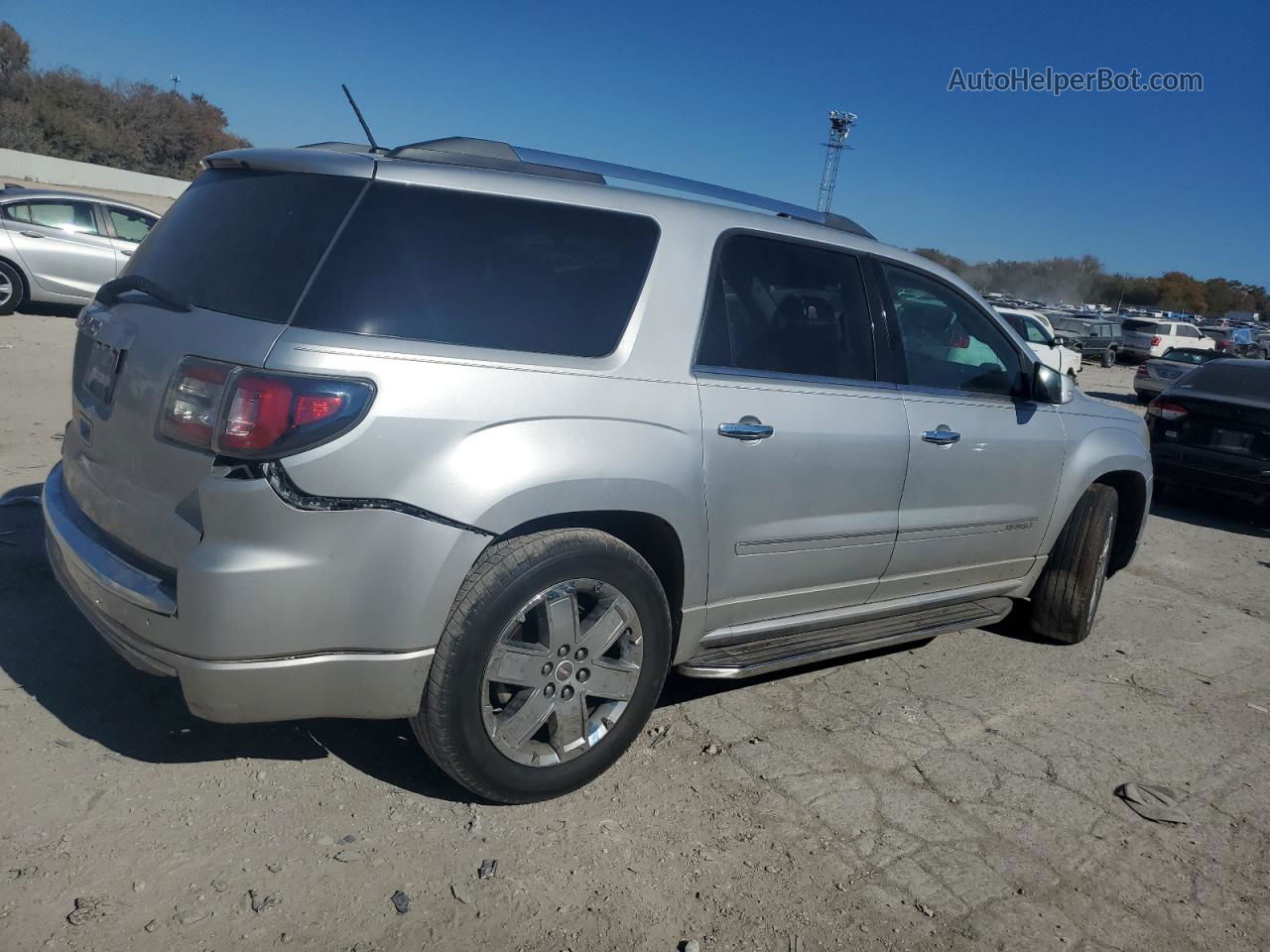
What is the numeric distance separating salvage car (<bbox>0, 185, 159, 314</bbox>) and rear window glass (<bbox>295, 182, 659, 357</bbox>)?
11108 millimetres

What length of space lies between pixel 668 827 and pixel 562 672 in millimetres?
603

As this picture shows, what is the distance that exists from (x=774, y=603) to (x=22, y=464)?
4874mm

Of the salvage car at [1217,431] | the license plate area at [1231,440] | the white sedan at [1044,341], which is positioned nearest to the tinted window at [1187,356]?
the white sedan at [1044,341]

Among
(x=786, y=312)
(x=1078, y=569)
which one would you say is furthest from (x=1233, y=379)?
(x=786, y=312)

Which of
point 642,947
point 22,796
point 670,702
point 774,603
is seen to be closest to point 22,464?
Answer: point 22,796

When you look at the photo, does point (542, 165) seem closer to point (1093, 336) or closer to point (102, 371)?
point (102, 371)

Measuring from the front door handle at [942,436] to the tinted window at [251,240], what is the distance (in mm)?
2376

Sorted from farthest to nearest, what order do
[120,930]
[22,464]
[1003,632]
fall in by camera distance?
[22,464]
[1003,632]
[120,930]

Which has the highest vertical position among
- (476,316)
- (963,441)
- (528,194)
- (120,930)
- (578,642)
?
(528,194)

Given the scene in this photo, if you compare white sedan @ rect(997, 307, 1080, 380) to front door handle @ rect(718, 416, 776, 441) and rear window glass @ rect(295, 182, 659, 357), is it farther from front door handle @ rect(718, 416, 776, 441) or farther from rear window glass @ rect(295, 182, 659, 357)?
rear window glass @ rect(295, 182, 659, 357)

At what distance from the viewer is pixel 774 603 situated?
369cm

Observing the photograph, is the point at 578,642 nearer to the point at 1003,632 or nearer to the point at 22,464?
the point at 1003,632

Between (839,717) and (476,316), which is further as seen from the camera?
(839,717)

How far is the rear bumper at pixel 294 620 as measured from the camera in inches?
99.7
